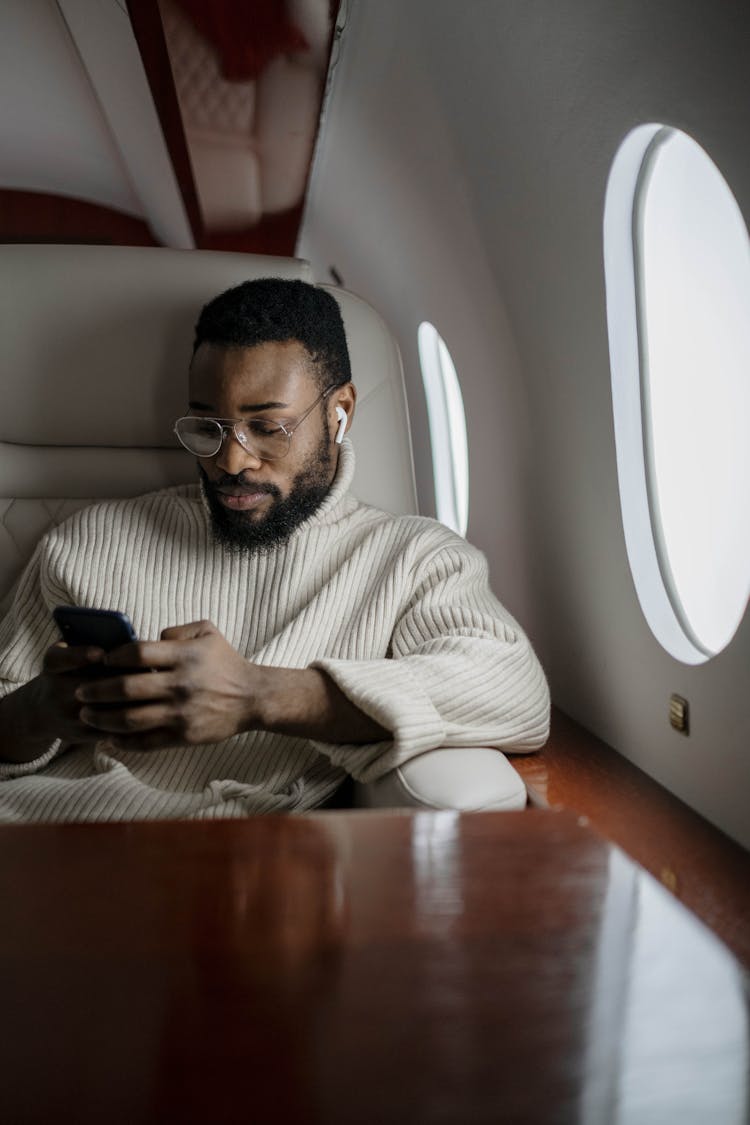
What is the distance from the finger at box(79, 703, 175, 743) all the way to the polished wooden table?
0.38 metres

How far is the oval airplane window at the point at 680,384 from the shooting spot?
1.92m

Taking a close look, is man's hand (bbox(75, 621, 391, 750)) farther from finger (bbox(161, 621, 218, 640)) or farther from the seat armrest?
the seat armrest

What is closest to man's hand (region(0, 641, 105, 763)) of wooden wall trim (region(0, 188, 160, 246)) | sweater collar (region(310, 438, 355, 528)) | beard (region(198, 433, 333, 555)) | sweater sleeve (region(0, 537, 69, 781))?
sweater sleeve (region(0, 537, 69, 781))

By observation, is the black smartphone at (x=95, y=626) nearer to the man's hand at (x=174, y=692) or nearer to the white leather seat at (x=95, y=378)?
the man's hand at (x=174, y=692)

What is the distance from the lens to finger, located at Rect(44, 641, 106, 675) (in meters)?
1.38

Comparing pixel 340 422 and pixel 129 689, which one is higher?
pixel 340 422

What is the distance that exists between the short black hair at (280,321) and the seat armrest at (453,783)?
82 cm

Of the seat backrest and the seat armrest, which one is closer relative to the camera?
the seat armrest

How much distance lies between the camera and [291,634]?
5.82ft

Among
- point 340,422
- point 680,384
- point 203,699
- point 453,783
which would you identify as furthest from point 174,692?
point 680,384

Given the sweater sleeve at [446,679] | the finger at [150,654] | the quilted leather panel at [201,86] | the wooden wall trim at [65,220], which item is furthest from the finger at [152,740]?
the wooden wall trim at [65,220]

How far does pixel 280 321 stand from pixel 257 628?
0.57 metres

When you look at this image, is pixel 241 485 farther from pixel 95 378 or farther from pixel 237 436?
pixel 95 378

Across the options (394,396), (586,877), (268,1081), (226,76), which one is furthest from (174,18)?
(268,1081)
